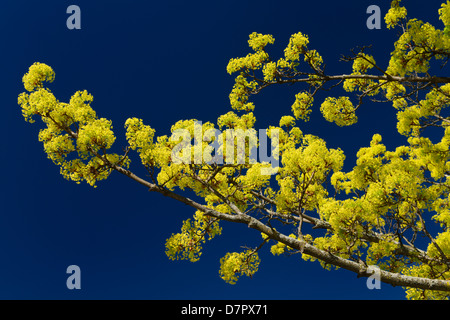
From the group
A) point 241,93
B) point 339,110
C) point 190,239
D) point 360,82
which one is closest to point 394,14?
point 360,82

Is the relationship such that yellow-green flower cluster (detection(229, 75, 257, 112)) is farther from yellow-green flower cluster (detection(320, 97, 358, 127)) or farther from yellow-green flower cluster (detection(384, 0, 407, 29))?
yellow-green flower cluster (detection(384, 0, 407, 29))

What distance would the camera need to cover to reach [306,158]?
17.8 feet

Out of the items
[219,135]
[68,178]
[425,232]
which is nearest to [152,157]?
[219,135]

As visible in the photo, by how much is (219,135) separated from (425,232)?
184 inches

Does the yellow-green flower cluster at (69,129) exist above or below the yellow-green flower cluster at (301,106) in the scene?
below

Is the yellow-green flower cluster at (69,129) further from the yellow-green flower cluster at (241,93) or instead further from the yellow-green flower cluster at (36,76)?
the yellow-green flower cluster at (241,93)

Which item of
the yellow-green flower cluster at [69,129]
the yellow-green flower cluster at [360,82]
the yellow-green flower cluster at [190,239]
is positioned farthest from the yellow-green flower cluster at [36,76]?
the yellow-green flower cluster at [360,82]

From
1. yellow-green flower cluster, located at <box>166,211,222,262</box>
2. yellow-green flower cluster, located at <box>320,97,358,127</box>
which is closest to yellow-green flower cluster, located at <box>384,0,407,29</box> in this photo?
yellow-green flower cluster, located at <box>320,97,358,127</box>

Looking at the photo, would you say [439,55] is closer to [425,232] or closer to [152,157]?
[425,232]

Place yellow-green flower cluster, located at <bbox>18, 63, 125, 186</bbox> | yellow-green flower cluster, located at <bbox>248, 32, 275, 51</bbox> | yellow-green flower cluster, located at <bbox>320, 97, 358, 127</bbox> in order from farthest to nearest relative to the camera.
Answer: yellow-green flower cluster, located at <bbox>320, 97, 358, 127</bbox> < yellow-green flower cluster, located at <bbox>248, 32, 275, 51</bbox> < yellow-green flower cluster, located at <bbox>18, 63, 125, 186</bbox>

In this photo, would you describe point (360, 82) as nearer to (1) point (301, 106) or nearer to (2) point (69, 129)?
(1) point (301, 106)

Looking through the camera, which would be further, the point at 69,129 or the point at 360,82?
the point at 360,82

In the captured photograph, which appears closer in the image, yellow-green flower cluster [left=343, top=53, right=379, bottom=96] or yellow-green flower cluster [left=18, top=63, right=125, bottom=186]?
yellow-green flower cluster [left=18, top=63, right=125, bottom=186]

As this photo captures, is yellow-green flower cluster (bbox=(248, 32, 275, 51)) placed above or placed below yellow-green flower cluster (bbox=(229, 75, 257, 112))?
above
